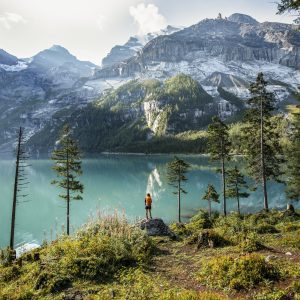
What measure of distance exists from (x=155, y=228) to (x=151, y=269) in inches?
323

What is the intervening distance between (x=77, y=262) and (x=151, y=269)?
2.95 m

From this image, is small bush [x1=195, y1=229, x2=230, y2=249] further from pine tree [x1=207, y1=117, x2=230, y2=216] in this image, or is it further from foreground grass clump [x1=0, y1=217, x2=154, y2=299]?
pine tree [x1=207, y1=117, x2=230, y2=216]

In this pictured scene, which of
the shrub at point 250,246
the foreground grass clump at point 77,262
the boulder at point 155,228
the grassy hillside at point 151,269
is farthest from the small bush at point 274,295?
the boulder at point 155,228

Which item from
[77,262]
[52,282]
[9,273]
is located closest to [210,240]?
[77,262]

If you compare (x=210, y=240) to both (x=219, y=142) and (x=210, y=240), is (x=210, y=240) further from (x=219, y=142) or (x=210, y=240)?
(x=219, y=142)

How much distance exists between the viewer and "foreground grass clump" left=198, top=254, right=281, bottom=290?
10.9 meters

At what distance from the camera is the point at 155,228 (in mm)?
21938

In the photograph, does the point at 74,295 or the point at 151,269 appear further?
the point at 151,269

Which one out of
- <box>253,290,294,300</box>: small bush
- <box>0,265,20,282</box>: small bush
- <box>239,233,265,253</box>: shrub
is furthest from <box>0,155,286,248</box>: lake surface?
<box>253,290,294,300</box>: small bush

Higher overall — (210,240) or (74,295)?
(210,240)

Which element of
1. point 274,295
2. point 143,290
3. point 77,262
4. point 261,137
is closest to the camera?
point 274,295

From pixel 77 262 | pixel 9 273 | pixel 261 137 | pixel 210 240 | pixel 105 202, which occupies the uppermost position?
pixel 261 137

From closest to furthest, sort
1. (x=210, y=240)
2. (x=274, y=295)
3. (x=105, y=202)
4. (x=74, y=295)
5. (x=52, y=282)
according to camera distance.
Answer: (x=274, y=295) < (x=74, y=295) < (x=52, y=282) < (x=210, y=240) < (x=105, y=202)

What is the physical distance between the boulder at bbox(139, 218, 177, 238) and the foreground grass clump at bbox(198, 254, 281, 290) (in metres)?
9.27
